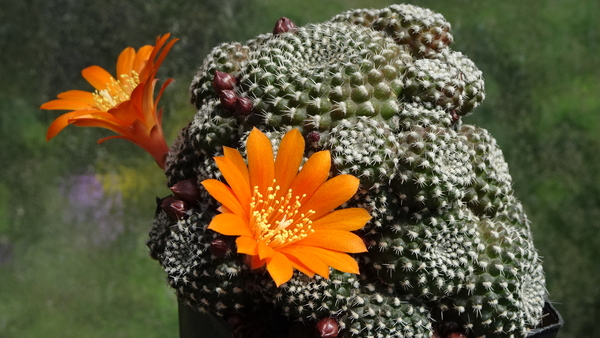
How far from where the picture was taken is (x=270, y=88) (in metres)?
0.80

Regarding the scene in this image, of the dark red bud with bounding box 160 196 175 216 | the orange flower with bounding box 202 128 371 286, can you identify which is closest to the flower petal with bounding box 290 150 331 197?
the orange flower with bounding box 202 128 371 286

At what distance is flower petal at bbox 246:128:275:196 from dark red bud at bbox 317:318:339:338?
191 millimetres

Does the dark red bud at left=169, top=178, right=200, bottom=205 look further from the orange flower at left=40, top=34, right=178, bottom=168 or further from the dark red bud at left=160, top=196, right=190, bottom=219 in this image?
the orange flower at left=40, top=34, right=178, bottom=168

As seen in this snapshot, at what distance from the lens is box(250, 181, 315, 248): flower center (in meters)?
0.74

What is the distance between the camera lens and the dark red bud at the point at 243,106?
2.65 ft

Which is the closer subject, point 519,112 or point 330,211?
point 330,211

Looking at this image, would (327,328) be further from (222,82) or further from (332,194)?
(222,82)

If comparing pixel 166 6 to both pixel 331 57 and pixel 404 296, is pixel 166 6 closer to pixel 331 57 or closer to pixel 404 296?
pixel 331 57

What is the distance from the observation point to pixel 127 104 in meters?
0.88

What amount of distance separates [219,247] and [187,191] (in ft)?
0.44

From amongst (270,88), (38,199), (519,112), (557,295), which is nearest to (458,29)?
(519,112)

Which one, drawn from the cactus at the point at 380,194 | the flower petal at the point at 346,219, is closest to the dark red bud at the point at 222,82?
the cactus at the point at 380,194

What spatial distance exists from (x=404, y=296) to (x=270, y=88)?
1.11ft

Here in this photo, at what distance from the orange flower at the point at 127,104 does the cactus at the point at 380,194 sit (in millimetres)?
96
